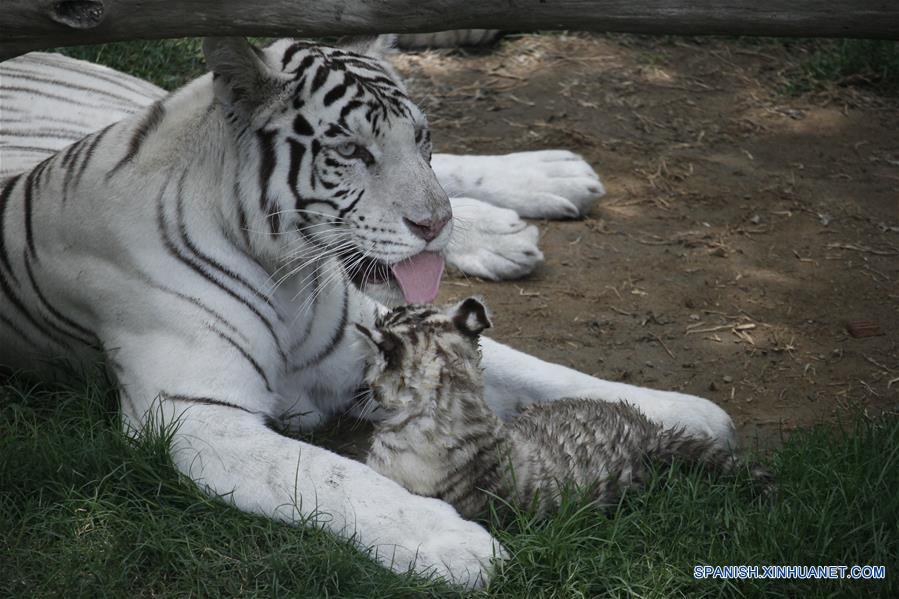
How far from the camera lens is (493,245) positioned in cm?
391

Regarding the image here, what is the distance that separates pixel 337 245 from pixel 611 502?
0.89 metres

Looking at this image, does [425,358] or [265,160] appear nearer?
[425,358]

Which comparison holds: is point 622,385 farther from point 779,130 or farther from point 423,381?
point 779,130

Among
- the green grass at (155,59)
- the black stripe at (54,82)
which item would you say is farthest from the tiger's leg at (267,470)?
the green grass at (155,59)

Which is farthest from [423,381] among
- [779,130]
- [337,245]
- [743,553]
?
[779,130]

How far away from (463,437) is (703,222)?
209 cm

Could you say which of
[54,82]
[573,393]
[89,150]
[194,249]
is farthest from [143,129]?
[573,393]

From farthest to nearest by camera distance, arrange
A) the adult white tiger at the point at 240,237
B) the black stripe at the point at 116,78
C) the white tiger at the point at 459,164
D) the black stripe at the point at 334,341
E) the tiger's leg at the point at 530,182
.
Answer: the tiger's leg at the point at 530,182 → the black stripe at the point at 116,78 → the white tiger at the point at 459,164 → the black stripe at the point at 334,341 → the adult white tiger at the point at 240,237

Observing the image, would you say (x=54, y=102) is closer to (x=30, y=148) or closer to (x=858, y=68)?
(x=30, y=148)

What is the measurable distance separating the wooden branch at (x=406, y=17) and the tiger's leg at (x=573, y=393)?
3.29ft

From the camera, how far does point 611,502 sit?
2.62 m

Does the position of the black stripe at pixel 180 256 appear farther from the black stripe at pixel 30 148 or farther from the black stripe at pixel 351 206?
the black stripe at pixel 30 148

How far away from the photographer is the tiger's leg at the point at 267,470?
239 cm

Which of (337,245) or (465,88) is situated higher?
(337,245)
